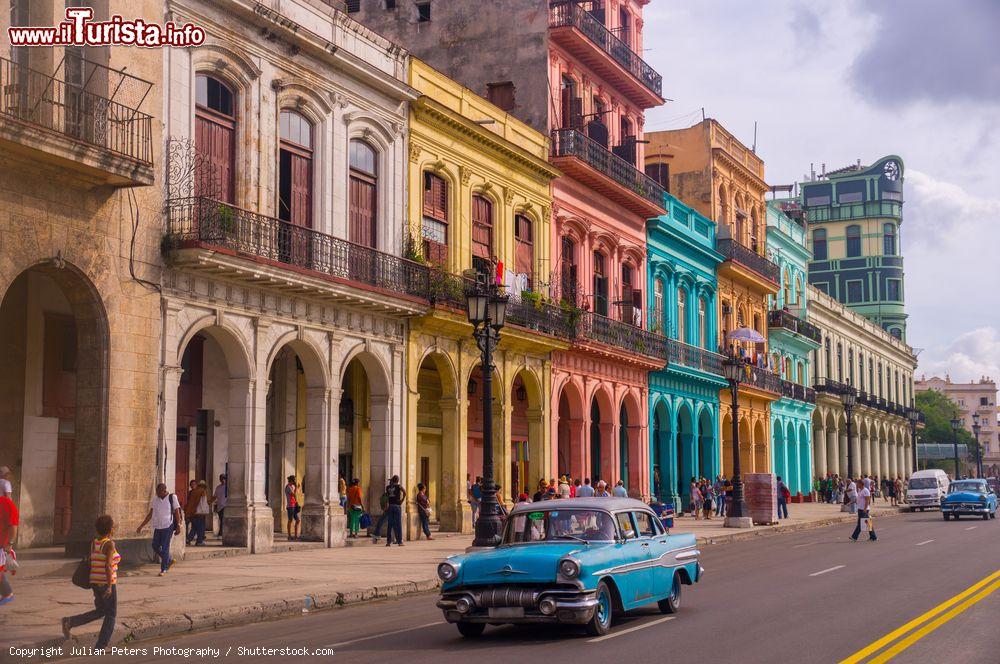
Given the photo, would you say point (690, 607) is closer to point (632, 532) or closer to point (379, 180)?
point (632, 532)

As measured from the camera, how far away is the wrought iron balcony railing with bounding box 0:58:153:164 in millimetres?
18250

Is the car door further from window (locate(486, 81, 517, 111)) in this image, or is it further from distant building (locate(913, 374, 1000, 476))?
distant building (locate(913, 374, 1000, 476))

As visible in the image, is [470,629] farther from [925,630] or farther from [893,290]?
[893,290]

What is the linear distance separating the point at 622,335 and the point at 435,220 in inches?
420

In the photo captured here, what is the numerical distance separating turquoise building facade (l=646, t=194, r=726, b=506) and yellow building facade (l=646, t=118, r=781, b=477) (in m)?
1.52

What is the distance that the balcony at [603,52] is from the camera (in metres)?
36.5

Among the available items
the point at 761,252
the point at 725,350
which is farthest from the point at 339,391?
the point at 761,252

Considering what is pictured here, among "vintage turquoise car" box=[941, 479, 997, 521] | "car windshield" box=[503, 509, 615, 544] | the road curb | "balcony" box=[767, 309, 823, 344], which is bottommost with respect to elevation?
the road curb

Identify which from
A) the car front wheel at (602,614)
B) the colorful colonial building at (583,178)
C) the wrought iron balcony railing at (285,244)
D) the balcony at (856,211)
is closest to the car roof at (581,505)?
the car front wheel at (602,614)

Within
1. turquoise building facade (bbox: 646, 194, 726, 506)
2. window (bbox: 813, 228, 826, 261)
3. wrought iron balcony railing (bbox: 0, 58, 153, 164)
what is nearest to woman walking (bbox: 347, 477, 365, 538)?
wrought iron balcony railing (bbox: 0, 58, 153, 164)

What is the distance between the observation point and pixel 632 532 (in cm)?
1370

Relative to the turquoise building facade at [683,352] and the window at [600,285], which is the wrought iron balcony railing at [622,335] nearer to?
the window at [600,285]

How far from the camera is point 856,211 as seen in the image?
4060 inches

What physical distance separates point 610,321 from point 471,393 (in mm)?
6293
